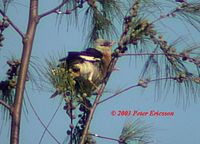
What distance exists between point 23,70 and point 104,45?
0.36 m

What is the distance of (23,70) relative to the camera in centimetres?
114

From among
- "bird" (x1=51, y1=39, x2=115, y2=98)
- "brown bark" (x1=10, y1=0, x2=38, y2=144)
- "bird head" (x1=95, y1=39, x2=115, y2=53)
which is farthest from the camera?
"bird head" (x1=95, y1=39, x2=115, y2=53)

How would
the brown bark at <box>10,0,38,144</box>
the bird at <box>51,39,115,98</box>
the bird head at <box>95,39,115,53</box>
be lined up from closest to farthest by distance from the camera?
the brown bark at <box>10,0,38,144</box>
the bird at <box>51,39,115,98</box>
the bird head at <box>95,39,115,53</box>

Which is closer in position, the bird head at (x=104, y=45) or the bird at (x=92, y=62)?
the bird at (x=92, y=62)

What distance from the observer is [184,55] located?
1.21 m

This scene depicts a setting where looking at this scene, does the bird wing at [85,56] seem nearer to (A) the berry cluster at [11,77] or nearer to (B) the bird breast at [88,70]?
(B) the bird breast at [88,70]

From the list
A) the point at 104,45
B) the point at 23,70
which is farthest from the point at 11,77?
the point at 104,45

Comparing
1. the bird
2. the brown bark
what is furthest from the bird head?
the brown bark

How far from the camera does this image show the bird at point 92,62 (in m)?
1.25

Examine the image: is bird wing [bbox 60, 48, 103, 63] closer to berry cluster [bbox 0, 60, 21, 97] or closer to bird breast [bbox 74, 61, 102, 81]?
bird breast [bbox 74, 61, 102, 81]

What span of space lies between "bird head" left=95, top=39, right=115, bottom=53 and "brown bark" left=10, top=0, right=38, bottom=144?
0.25 m

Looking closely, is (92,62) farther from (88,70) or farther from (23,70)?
(23,70)

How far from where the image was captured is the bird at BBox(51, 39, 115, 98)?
4.11ft

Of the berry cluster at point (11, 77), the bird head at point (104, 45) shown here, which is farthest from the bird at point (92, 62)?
the berry cluster at point (11, 77)
